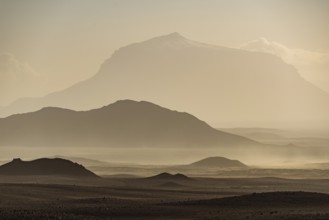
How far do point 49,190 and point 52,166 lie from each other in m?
49.1

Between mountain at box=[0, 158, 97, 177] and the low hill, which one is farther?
mountain at box=[0, 158, 97, 177]

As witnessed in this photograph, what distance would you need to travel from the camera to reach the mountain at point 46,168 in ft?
434

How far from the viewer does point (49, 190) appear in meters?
87.1

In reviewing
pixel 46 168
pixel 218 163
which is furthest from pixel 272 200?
pixel 218 163

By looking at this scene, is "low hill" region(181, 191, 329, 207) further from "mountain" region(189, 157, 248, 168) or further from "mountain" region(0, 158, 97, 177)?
"mountain" region(189, 157, 248, 168)

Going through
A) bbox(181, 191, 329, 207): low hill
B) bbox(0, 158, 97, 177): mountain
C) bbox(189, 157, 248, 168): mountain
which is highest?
bbox(189, 157, 248, 168): mountain

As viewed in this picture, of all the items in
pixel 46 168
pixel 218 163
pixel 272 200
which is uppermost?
pixel 218 163

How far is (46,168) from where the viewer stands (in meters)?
135

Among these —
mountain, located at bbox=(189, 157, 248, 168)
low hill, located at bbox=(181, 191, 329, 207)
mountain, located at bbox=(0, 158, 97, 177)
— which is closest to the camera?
low hill, located at bbox=(181, 191, 329, 207)

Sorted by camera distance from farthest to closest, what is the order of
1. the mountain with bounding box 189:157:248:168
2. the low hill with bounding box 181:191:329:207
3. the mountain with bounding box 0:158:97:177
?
the mountain with bounding box 189:157:248:168
the mountain with bounding box 0:158:97:177
the low hill with bounding box 181:191:329:207

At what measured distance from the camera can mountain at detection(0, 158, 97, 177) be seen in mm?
132250

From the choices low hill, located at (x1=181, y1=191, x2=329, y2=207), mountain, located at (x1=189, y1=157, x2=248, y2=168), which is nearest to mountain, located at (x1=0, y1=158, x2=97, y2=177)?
mountain, located at (x1=189, y1=157, x2=248, y2=168)

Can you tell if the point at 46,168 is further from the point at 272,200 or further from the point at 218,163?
the point at 272,200

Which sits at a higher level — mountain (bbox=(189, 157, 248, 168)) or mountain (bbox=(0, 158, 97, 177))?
mountain (bbox=(189, 157, 248, 168))
